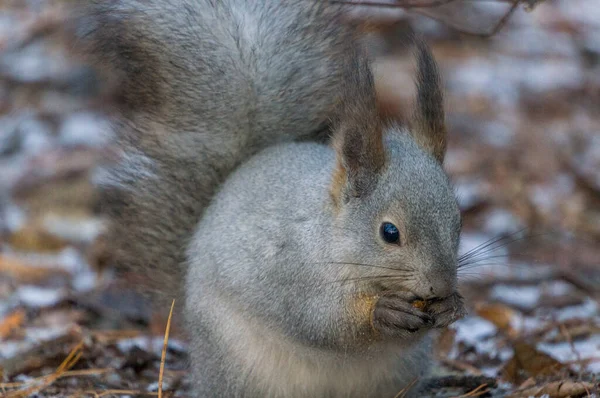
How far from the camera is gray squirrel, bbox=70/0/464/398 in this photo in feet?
6.57

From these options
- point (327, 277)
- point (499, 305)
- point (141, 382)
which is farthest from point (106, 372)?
point (499, 305)

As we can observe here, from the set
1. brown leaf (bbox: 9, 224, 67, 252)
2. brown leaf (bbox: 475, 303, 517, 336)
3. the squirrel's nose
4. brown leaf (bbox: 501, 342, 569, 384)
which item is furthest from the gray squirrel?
brown leaf (bbox: 9, 224, 67, 252)

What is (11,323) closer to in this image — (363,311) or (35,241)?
(35,241)

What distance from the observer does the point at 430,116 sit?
2.19 m

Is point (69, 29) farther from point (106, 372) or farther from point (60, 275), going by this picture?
point (60, 275)

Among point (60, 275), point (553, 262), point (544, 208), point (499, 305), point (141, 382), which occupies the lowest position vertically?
point (141, 382)

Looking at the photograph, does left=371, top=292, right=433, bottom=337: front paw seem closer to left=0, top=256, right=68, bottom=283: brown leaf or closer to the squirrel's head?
the squirrel's head

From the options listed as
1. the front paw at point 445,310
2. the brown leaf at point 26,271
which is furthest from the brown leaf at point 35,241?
the front paw at point 445,310

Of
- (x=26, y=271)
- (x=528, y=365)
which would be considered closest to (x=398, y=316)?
(x=528, y=365)

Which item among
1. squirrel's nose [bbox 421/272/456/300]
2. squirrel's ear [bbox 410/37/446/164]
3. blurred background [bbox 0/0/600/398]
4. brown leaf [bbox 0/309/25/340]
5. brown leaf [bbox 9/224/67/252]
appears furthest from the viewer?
brown leaf [bbox 9/224/67/252]

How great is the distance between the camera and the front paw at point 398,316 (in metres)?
1.96

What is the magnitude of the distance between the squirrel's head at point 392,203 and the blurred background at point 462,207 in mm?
245

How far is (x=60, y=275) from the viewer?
354cm

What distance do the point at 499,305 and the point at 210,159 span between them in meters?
1.34
